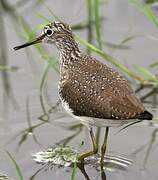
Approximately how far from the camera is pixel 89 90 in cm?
538

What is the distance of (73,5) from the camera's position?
846 centimetres

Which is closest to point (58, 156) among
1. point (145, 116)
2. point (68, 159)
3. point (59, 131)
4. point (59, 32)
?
point (68, 159)

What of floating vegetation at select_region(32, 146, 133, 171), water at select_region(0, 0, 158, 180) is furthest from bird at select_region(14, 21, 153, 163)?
water at select_region(0, 0, 158, 180)

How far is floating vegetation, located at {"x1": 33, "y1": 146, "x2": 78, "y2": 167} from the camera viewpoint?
597 cm

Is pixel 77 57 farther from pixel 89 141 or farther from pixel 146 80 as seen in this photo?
pixel 146 80

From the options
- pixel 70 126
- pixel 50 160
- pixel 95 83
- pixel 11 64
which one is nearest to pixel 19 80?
pixel 11 64

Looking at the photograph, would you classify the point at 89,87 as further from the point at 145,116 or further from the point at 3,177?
the point at 3,177

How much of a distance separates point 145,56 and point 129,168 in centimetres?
191

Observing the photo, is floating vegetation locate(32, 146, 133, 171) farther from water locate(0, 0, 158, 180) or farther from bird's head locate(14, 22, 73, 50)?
bird's head locate(14, 22, 73, 50)

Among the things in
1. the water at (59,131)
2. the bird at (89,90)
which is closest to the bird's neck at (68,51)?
the bird at (89,90)

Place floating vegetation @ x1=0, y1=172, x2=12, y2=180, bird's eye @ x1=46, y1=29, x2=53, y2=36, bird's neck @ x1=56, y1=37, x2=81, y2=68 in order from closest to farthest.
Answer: floating vegetation @ x1=0, y1=172, x2=12, y2=180 → bird's neck @ x1=56, y1=37, x2=81, y2=68 → bird's eye @ x1=46, y1=29, x2=53, y2=36

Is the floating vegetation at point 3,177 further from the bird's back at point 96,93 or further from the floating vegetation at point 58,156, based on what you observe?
the bird's back at point 96,93

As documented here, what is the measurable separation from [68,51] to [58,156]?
2.89ft

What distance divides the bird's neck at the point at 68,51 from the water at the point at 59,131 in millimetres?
740
